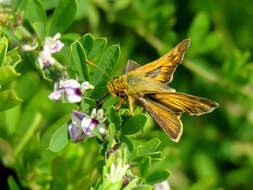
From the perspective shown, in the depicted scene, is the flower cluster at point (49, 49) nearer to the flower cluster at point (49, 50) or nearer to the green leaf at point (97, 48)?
the flower cluster at point (49, 50)

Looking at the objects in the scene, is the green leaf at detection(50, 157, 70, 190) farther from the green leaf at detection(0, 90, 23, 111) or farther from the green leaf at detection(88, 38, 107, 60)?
the green leaf at detection(88, 38, 107, 60)

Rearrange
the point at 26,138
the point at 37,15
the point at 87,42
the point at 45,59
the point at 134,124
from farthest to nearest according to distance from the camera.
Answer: the point at 26,138, the point at 37,15, the point at 45,59, the point at 87,42, the point at 134,124

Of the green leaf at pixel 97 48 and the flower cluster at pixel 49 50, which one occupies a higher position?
the green leaf at pixel 97 48

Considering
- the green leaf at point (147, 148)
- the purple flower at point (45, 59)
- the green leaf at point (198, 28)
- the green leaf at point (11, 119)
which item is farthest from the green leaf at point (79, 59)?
the green leaf at point (198, 28)

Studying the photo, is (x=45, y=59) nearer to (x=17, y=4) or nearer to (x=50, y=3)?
(x=17, y=4)

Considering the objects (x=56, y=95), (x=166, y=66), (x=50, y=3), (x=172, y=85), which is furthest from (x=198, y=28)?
(x=56, y=95)

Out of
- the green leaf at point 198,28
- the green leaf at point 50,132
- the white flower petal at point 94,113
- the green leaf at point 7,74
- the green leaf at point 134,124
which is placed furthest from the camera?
the green leaf at point 198,28

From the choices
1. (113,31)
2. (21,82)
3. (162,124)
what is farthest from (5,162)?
(113,31)

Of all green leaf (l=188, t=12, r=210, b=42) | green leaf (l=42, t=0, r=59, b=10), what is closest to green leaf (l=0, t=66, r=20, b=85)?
green leaf (l=42, t=0, r=59, b=10)
